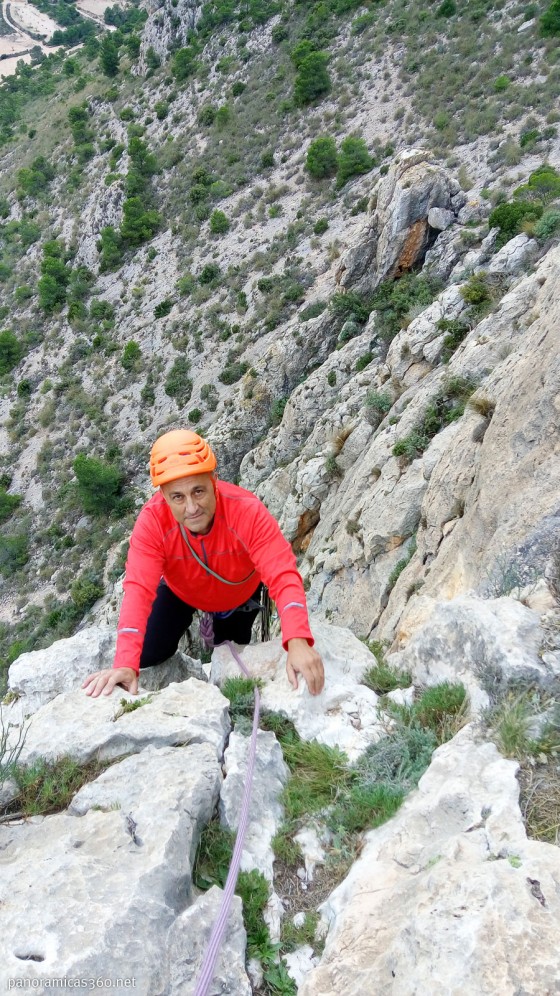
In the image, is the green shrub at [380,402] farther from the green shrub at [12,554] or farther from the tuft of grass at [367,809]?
the green shrub at [12,554]

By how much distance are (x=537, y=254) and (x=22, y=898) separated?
517 inches

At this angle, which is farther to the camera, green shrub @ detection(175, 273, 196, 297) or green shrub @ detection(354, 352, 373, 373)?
green shrub @ detection(175, 273, 196, 297)

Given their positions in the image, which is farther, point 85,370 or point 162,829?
point 85,370

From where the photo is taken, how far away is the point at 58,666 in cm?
490

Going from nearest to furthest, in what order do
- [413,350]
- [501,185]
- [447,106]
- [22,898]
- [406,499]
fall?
[22,898] → [406,499] → [413,350] → [501,185] → [447,106]

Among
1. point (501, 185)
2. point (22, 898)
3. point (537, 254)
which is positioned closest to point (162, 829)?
point (22, 898)

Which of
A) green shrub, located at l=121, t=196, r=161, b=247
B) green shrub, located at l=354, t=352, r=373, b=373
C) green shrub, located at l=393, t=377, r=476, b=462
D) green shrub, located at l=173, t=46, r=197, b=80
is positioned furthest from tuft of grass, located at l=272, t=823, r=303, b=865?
green shrub, located at l=173, t=46, r=197, b=80

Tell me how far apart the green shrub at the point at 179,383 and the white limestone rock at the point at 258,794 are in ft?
84.0

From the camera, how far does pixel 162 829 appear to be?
2.48m

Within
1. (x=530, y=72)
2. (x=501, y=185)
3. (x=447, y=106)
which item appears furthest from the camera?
(x=447, y=106)

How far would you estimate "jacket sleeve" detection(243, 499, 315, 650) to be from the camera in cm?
344

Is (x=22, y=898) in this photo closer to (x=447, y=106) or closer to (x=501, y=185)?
(x=501, y=185)

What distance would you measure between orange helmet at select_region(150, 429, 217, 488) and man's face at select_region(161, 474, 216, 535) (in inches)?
2.8

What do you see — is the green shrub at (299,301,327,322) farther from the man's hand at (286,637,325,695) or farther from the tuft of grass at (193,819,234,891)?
the tuft of grass at (193,819,234,891)
